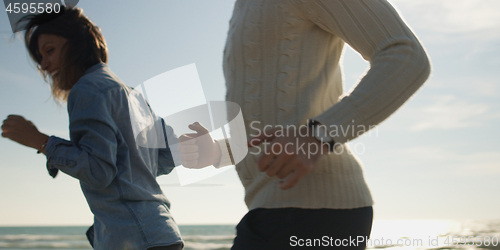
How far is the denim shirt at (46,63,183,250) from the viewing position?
142 cm

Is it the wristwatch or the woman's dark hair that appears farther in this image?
the woman's dark hair

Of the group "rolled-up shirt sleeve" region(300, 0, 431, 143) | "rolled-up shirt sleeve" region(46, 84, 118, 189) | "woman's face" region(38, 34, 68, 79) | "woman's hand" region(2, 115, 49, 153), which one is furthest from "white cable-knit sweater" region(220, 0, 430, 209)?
"woman's face" region(38, 34, 68, 79)

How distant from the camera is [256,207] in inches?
35.4

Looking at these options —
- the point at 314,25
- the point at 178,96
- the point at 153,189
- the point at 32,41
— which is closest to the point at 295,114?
the point at 314,25

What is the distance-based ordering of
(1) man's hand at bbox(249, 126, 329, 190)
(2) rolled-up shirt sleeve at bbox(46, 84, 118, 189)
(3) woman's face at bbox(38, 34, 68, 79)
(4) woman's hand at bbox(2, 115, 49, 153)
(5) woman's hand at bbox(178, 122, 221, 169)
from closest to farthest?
(1) man's hand at bbox(249, 126, 329, 190), (5) woman's hand at bbox(178, 122, 221, 169), (2) rolled-up shirt sleeve at bbox(46, 84, 118, 189), (4) woman's hand at bbox(2, 115, 49, 153), (3) woman's face at bbox(38, 34, 68, 79)

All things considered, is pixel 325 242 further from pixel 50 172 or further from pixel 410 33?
pixel 50 172

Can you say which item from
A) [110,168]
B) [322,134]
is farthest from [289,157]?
[110,168]

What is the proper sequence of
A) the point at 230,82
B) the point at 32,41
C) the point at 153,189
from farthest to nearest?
the point at 32,41 < the point at 153,189 < the point at 230,82

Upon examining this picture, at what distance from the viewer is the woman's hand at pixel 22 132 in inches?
59.5

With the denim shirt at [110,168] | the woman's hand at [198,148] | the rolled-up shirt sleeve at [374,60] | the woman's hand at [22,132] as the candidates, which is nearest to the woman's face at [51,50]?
the denim shirt at [110,168]

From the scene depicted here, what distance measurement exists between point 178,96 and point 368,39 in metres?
0.73

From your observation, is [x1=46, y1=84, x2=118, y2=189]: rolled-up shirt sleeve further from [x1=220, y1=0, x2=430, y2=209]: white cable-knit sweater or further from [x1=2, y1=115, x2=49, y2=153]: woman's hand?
[x1=220, y1=0, x2=430, y2=209]: white cable-knit sweater

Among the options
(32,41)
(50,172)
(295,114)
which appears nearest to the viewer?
(295,114)

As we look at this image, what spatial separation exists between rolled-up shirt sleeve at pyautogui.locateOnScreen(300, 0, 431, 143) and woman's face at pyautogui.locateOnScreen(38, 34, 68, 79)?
4.56 ft
